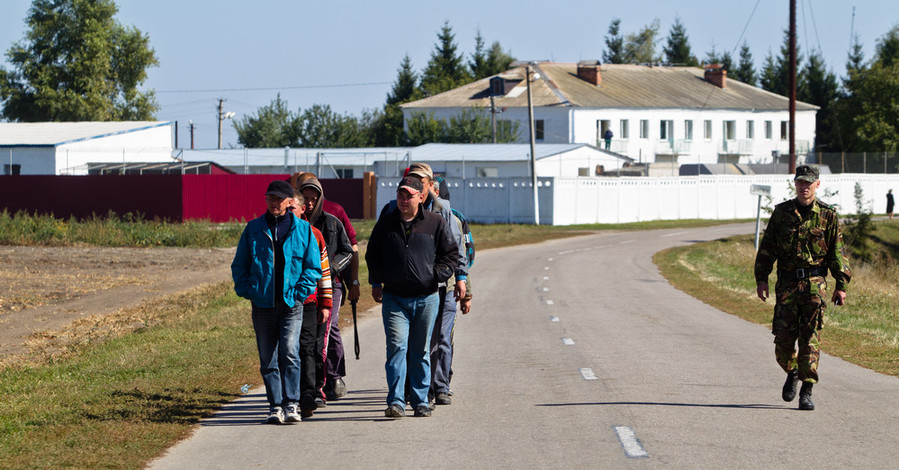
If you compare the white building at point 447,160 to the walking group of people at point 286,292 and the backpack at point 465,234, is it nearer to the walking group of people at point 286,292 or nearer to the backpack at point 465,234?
the backpack at point 465,234

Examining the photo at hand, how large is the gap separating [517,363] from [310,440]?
14.1 feet

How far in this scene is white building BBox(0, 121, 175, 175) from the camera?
190ft

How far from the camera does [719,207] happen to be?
5638cm

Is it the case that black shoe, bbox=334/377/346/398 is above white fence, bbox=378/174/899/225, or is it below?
below

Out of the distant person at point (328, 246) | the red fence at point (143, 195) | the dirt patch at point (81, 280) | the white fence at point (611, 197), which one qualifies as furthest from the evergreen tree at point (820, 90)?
the distant person at point (328, 246)

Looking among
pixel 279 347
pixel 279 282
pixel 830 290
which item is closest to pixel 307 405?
pixel 279 347

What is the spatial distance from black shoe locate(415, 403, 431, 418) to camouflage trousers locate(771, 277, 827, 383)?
2934mm

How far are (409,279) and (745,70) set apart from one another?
106 m

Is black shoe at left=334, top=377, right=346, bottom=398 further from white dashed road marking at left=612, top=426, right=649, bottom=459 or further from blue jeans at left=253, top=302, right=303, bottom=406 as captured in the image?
white dashed road marking at left=612, top=426, right=649, bottom=459

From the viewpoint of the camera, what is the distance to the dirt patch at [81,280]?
59.8 feet

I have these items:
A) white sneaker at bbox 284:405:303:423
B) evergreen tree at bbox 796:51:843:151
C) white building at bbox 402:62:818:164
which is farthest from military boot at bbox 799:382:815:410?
evergreen tree at bbox 796:51:843:151

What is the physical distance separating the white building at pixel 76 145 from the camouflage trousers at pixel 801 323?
49787 mm

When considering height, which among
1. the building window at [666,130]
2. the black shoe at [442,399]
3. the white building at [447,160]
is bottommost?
the black shoe at [442,399]

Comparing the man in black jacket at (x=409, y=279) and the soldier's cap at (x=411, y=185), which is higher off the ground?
the soldier's cap at (x=411, y=185)
